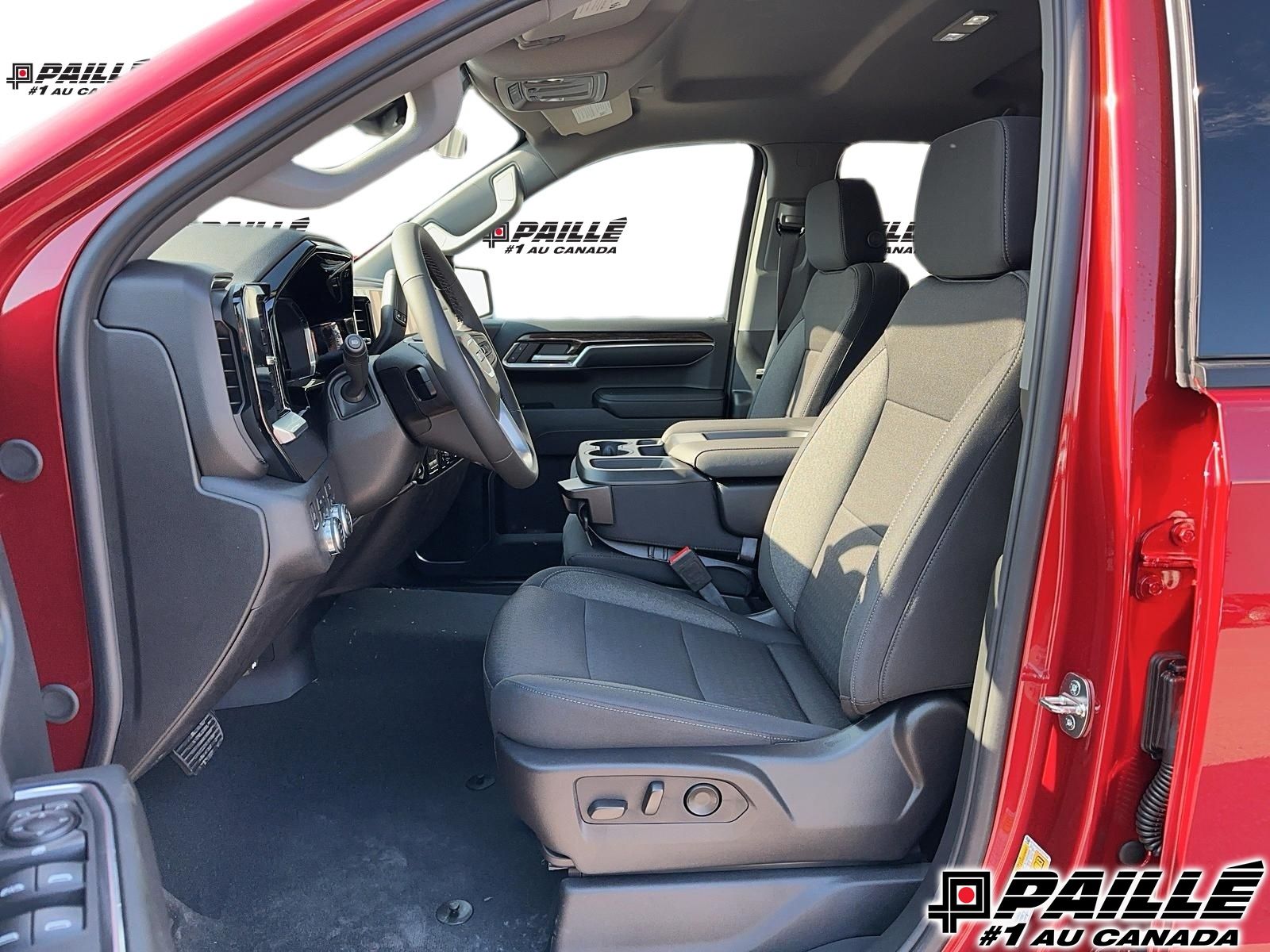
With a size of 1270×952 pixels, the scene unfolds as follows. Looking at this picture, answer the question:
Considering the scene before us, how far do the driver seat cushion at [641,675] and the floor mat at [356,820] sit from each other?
390 millimetres

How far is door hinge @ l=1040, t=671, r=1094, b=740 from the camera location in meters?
0.96

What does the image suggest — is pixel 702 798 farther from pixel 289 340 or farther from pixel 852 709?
pixel 289 340

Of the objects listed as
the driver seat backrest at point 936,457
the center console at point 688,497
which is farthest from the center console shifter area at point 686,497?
the driver seat backrest at point 936,457

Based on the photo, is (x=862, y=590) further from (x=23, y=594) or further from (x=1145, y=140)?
(x=23, y=594)

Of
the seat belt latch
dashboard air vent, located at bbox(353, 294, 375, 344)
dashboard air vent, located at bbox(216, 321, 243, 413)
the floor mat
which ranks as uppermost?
dashboard air vent, located at bbox(216, 321, 243, 413)

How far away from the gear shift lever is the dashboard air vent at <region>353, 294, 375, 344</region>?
1.33 ft

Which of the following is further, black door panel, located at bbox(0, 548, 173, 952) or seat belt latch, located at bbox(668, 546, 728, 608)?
seat belt latch, located at bbox(668, 546, 728, 608)

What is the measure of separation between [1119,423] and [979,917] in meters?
0.59

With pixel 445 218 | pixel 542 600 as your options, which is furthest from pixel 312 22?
pixel 445 218

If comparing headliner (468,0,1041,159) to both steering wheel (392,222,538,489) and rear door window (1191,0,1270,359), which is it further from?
rear door window (1191,0,1270,359)

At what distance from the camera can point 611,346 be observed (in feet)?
10.5
